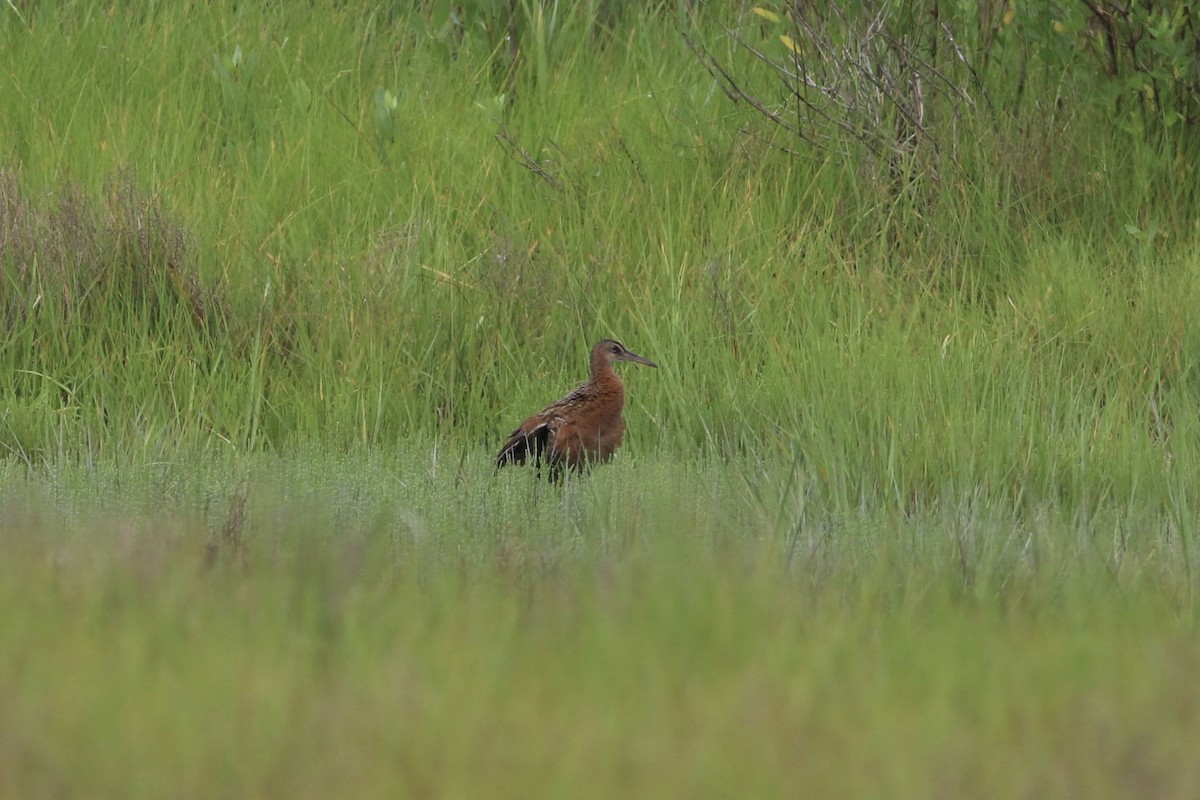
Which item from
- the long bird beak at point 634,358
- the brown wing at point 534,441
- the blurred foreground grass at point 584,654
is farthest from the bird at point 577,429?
the blurred foreground grass at point 584,654

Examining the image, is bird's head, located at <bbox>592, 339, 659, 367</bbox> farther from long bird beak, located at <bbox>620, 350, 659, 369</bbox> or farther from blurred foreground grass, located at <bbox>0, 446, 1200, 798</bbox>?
blurred foreground grass, located at <bbox>0, 446, 1200, 798</bbox>

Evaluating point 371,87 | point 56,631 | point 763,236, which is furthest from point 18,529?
point 371,87

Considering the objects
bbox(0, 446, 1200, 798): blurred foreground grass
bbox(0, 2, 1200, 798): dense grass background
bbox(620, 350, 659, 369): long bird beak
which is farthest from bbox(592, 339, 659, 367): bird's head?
bbox(0, 446, 1200, 798): blurred foreground grass

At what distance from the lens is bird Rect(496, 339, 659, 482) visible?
4.98 m

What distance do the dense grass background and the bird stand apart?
7.1 inches

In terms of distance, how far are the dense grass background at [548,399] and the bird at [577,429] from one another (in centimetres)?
18

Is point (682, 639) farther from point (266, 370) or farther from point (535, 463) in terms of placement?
point (266, 370)

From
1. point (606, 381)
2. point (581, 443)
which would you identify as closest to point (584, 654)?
point (581, 443)

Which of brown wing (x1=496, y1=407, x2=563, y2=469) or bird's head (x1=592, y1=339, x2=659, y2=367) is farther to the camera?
bird's head (x1=592, y1=339, x2=659, y2=367)

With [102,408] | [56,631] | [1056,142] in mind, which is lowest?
[102,408]

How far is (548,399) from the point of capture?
574 cm

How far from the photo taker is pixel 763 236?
6.69 meters

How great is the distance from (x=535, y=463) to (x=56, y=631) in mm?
2158

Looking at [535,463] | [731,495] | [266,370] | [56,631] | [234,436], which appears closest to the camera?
[56,631]
